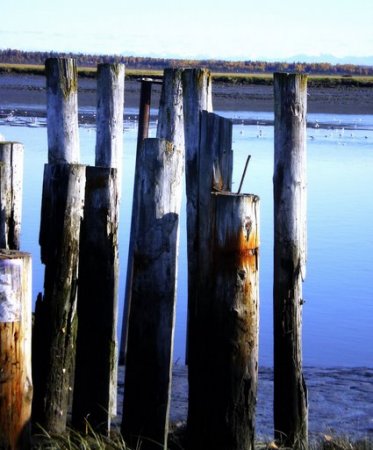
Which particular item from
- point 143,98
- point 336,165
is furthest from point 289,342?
point 336,165

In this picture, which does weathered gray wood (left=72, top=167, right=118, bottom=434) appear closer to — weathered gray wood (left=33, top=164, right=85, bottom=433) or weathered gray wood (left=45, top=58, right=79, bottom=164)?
weathered gray wood (left=33, top=164, right=85, bottom=433)

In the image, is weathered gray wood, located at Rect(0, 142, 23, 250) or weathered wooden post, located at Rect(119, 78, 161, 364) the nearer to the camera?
weathered gray wood, located at Rect(0, 142, 23, 250)

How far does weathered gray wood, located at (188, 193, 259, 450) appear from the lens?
20.7ft

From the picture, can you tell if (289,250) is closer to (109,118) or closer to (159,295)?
(159,295)

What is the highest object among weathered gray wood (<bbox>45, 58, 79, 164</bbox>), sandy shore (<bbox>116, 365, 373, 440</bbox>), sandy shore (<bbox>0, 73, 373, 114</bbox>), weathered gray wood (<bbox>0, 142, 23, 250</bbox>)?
sandy shore (<bbox>0, 73, 373, 114</bbox>)

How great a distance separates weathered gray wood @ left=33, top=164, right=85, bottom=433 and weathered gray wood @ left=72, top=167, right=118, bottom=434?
8.9 inches

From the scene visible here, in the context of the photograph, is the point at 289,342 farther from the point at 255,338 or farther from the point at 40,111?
the point at 40,111

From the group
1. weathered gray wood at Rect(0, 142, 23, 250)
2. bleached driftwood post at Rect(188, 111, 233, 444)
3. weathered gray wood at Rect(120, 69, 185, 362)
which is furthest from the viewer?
weathered gray wood at Rect(120, 69, 185, 362)

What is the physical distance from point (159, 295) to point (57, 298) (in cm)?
70

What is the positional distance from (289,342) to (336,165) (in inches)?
738

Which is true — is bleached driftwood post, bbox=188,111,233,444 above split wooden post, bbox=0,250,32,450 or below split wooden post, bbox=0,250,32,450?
above

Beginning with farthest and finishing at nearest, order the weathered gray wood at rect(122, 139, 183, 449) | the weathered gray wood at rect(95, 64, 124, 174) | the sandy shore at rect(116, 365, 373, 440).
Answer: the weathered gray wood at rect(95, 64, 124, 174) < the sandy shore at rect(116, 365, 373, 440) < the weathered gray wood at rect(122, 139, 183, 449)

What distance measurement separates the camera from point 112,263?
A: 7.13 metres

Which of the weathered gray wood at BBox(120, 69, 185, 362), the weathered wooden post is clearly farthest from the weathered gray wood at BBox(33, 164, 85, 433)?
Result: the weathered wooden post
